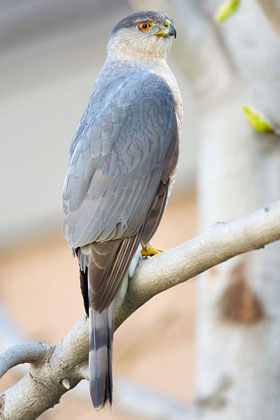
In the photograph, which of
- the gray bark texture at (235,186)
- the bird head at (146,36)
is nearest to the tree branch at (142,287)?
the gray bark texture at (235,186)

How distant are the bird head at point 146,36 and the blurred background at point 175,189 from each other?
16cm

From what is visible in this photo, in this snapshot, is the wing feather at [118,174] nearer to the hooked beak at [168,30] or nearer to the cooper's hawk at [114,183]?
the cooper's hawk at [114,183]

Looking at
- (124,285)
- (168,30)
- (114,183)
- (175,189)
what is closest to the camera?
(124,285)

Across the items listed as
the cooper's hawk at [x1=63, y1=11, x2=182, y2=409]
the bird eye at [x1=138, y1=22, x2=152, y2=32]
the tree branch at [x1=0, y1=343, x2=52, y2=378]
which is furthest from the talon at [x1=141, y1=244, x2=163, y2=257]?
the bird eye at [x1=138, y1=22, x2=152, y2=32]

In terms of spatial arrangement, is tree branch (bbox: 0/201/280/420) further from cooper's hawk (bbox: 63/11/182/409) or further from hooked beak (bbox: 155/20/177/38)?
hooked beak (bbox: 155/20/177/38)

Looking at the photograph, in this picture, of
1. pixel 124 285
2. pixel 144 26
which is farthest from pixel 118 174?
pixel 144 26

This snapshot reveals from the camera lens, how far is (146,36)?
4152mm

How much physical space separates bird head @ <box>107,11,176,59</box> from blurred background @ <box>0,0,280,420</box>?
155mm

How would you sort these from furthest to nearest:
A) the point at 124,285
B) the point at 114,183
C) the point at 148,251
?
the point at 148,251, the point at 114,183, the point at 124,285

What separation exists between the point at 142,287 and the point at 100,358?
0.94 feet

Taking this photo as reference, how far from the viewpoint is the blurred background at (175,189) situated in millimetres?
4148

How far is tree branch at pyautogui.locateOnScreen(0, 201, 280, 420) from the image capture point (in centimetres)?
240

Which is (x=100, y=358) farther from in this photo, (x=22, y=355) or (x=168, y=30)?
(x=168, y=30)

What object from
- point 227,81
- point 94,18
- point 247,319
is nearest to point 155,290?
point 247,319
